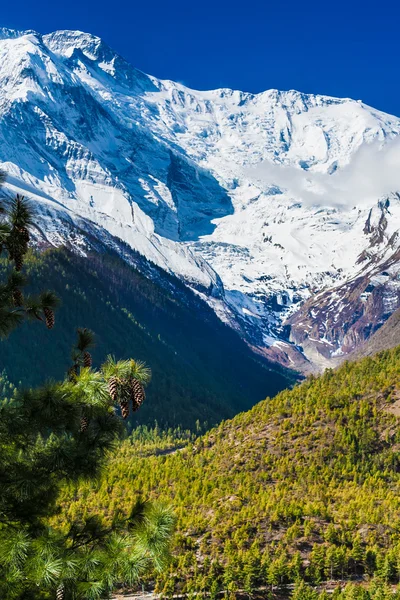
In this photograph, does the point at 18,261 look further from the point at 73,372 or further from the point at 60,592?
the point at 60,592

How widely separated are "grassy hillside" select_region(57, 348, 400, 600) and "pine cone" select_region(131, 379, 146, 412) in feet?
223

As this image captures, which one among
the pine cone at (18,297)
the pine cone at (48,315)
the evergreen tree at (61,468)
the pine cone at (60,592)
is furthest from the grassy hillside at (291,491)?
the pine cone at (18,297)

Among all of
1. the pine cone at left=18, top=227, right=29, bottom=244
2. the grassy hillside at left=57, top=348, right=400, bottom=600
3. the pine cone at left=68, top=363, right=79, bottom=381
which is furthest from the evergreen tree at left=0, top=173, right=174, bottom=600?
the grassy hillside at left=57, top=348, right=400, bottom=600

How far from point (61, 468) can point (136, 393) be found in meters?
3.55

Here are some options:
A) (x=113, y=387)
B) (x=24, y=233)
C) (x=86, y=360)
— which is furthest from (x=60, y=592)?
(x=24, y=233)

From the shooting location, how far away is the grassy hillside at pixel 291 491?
84.6 m

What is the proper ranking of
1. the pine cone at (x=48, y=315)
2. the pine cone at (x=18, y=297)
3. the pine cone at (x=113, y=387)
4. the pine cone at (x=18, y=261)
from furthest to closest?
the pine cone at (x=18, y=297), the pine cone at (x=48, y=315), the pine cone at (x=18, y=261), the pine cone at (x=113, y=387)

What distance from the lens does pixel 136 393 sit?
679 inches

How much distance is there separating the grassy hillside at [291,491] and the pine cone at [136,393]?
223 ft

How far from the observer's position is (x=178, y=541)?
8981 centimetres

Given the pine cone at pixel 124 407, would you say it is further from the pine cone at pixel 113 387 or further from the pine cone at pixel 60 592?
the pine cone at pixel 60 592

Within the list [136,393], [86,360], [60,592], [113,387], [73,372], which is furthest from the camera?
[73,372]

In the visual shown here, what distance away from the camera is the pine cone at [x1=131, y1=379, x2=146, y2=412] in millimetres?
17125

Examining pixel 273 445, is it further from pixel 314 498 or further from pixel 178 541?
pixel 178 541
